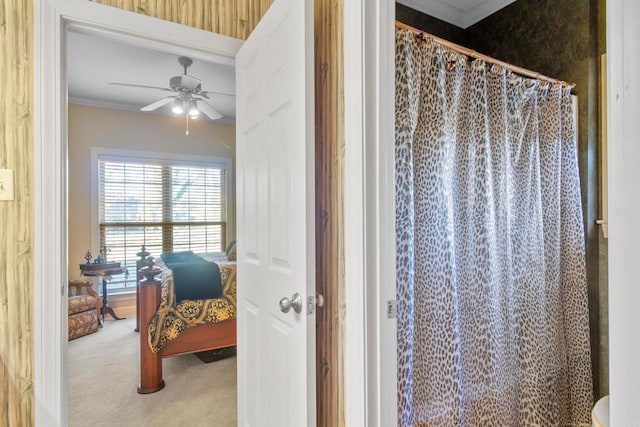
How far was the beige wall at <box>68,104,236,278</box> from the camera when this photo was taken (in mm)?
4359

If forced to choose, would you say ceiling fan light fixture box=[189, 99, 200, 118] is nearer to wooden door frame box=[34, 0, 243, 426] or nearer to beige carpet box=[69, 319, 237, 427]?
wooden door frame box=[34, 0, 243, 426]

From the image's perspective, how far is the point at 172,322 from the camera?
8.83ft

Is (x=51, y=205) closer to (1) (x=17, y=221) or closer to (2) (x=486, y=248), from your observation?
(1) (x=17, y=221)

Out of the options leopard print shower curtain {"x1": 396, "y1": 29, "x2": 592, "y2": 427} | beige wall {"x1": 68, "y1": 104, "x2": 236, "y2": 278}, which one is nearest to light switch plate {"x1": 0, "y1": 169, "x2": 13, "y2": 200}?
leopard print shower curtain {"x1": 396, "y1": 29, "x2": 592, "y2": 427}

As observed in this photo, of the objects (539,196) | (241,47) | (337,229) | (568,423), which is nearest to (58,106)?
(241,47)

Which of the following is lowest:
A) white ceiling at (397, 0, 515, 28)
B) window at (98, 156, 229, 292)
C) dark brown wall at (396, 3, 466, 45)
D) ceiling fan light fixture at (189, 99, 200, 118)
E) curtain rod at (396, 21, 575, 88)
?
window at (98, 156, 229, 292)

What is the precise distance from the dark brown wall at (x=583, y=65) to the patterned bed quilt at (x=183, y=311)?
254 cm

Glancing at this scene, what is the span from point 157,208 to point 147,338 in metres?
2.85

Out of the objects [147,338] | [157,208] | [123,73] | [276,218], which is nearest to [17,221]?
[276,218]

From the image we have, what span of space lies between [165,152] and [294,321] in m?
4.49

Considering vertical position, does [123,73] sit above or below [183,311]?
above

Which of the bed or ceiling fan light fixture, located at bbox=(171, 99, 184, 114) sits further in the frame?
ceiling fan light fixture, located at bbox=(171, 99, 184, 114)

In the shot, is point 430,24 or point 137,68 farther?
point 137,68

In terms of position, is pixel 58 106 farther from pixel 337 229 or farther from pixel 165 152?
pixel 165 152
